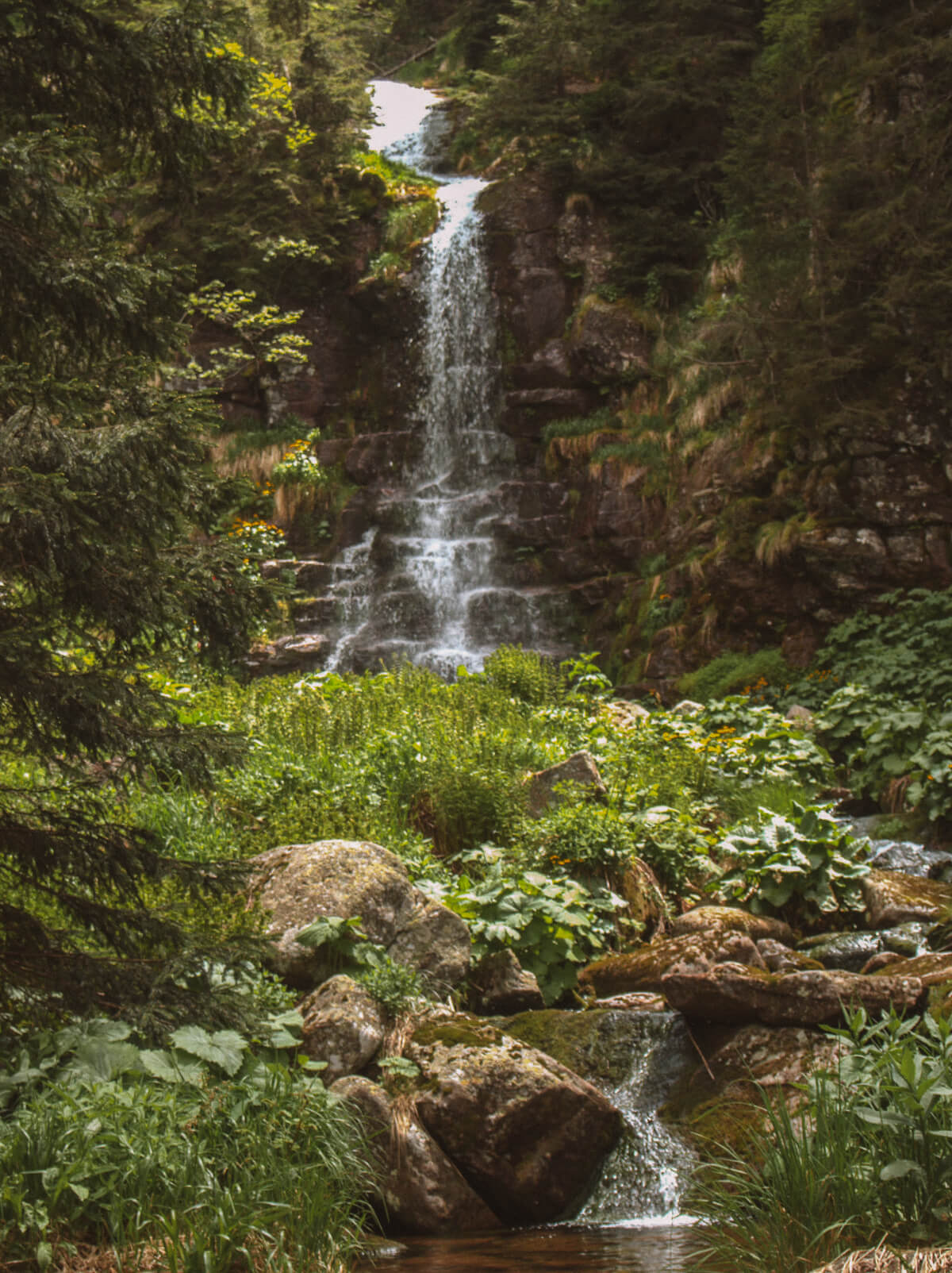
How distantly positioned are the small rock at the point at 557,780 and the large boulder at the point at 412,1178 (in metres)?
3.50

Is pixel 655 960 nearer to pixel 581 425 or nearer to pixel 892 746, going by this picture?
pixel 892 746

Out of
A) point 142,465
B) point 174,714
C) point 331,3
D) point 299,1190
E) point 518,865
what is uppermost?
point 331,3

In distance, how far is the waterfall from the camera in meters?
4.13

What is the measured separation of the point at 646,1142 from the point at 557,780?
3.32m

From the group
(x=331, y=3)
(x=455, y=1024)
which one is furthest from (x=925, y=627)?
(x=331, y=3)

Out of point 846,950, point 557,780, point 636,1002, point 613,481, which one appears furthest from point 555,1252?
point 613,481

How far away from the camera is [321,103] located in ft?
68.7

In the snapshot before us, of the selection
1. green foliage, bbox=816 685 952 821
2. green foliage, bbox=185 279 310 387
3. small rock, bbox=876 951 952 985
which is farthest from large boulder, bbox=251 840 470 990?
green foliage, bbox=185 279 310 387

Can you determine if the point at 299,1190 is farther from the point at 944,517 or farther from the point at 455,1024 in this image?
the point at 944,517

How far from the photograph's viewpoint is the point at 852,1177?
261cm

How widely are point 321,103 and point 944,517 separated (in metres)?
15.6

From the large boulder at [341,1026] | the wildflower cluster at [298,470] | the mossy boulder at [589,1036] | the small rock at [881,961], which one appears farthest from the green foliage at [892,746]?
the wildflower cluster at [298,470]

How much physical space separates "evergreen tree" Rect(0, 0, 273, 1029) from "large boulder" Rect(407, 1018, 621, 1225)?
3.76 ft

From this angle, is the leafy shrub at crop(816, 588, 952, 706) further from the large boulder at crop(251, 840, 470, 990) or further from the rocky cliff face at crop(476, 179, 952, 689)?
the large boulder at crop(251, 840, 470, 990)
